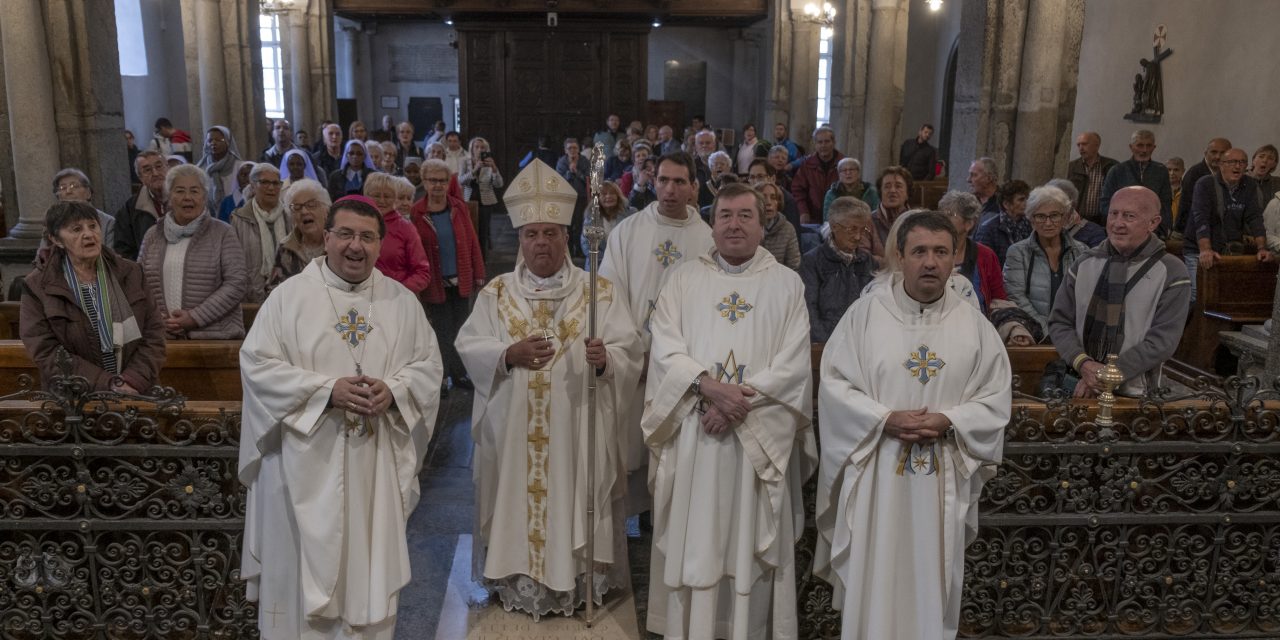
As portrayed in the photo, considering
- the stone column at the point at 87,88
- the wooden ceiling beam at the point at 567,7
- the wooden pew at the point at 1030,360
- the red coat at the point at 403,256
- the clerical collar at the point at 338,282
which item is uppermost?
the wooden ceiling beam at the point at 567,7

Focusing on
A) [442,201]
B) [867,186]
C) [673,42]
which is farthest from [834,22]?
[442,201]

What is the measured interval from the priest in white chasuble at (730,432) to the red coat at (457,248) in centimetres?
356

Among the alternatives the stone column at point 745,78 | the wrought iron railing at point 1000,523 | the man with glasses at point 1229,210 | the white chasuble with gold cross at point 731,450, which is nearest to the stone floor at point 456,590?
the white chasuble with gold cross at point 731,450

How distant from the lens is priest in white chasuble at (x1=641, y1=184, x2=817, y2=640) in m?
4.05

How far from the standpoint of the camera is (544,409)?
449cm

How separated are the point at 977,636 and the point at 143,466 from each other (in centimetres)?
356

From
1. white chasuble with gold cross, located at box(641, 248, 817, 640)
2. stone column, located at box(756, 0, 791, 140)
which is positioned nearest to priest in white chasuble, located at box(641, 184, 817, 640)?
white chasuble with gold cross, located at box(641, 248, 817, 640)

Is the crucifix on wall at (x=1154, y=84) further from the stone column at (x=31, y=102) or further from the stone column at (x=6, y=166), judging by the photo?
the stone column at (x=6, y=166)

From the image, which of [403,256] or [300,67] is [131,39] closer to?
[300,67]

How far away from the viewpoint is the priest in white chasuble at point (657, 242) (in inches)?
215

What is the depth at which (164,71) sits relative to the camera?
18688 mm

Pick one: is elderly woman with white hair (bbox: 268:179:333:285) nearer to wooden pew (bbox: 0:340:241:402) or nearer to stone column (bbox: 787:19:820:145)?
wooden pew (bbox: 0:340:241:402)

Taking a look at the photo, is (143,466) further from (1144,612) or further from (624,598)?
(1144,612)

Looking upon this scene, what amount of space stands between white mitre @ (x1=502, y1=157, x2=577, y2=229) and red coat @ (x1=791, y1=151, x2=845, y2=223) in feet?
20.2
